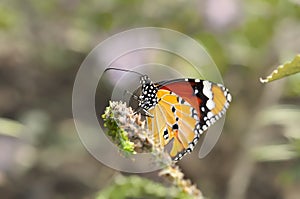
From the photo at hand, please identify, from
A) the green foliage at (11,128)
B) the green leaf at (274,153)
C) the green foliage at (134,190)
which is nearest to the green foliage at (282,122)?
the green leaf at (274,153)

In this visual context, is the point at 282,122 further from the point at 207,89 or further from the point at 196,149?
the point at 207,89

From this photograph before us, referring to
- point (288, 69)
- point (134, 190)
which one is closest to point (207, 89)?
point (288, 69)

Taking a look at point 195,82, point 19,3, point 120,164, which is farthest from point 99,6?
point 195,82

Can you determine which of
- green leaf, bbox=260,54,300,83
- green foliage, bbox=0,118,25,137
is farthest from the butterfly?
green foliage, bbox=0,118,25,137

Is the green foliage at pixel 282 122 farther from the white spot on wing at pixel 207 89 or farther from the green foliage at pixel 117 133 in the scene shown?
the green foliage at pixel 117 133

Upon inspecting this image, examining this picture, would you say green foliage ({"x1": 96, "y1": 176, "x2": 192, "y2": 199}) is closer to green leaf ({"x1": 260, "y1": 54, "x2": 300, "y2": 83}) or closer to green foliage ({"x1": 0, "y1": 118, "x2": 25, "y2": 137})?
green leaf ({"x1": 260, "y1": 54, "x2": 300, "y2": 83})
